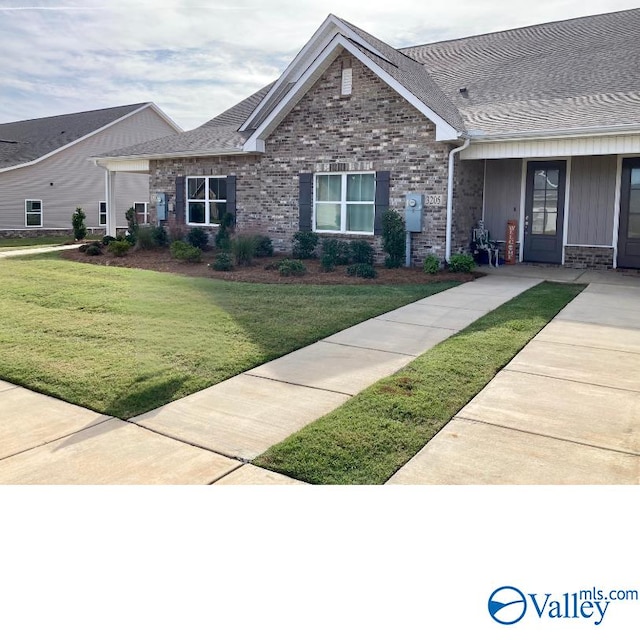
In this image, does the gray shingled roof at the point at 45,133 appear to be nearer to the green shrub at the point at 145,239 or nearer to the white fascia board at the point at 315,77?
the green shrub at the point at 145,239

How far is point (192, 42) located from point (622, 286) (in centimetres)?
867

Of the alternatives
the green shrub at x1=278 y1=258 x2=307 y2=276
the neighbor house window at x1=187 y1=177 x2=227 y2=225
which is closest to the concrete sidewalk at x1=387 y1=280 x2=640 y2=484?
the green shrub at x1=278 y1=258 x2=307 y2=276

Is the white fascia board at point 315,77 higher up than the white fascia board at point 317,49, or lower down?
lower down

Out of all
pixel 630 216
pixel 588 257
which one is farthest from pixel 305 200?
pixel 630 216

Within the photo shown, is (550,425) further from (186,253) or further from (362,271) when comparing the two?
(186,253)

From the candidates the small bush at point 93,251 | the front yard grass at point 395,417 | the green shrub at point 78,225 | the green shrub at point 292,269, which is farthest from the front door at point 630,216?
the green shrub at point 78,225

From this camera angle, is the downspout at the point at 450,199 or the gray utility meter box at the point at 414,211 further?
the gray utility meter box at the point at 414,211

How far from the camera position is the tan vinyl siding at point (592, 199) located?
12164 mm

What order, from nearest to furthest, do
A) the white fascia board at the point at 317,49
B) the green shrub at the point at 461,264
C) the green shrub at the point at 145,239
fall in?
the green shrub at the point at 461,264 → the white fascia board at the point at 317,49 → the green shrub at the point at 145,239

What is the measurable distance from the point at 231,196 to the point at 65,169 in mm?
14304

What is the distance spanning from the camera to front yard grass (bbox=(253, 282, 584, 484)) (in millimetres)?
3521

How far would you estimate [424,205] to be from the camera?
483 inches

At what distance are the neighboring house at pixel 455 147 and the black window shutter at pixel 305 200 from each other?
27mm

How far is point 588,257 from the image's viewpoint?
41.2ft
